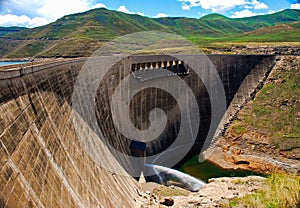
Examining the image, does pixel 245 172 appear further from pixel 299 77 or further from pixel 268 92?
pixel 299 77

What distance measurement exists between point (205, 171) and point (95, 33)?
278ft

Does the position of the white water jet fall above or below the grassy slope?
below

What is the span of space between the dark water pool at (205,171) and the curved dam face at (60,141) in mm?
4321

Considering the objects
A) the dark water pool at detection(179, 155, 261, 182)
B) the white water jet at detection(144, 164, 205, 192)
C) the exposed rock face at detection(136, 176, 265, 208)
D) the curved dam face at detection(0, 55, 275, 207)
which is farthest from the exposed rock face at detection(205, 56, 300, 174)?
the exposed rock face at detection(136, 176, 265, 208)

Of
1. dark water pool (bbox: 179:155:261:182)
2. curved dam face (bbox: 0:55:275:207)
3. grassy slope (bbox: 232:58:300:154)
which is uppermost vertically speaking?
curved dam face (bbox: 0:55:275:207)

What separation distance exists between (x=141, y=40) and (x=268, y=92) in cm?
7069

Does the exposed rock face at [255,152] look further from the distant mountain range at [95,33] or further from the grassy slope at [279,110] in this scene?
the distant mountain range at [95,33]

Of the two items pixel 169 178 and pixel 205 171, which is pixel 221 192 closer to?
pixel 169 178

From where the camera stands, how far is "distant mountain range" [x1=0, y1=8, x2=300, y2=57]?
67500mm

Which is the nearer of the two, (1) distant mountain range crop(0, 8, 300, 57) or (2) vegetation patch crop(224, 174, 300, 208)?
(2) vegetation patch crop(224, 174, 300, 208)

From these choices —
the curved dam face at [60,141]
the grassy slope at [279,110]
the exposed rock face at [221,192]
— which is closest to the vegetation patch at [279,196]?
the exposed rock face at [221,192]

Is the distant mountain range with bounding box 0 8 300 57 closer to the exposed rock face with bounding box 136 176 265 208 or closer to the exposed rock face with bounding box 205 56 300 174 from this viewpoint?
the exposed rock face with bounding box 205 56 300 174

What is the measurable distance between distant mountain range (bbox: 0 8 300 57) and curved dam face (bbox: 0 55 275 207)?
38911mm

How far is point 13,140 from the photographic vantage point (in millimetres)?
8594
